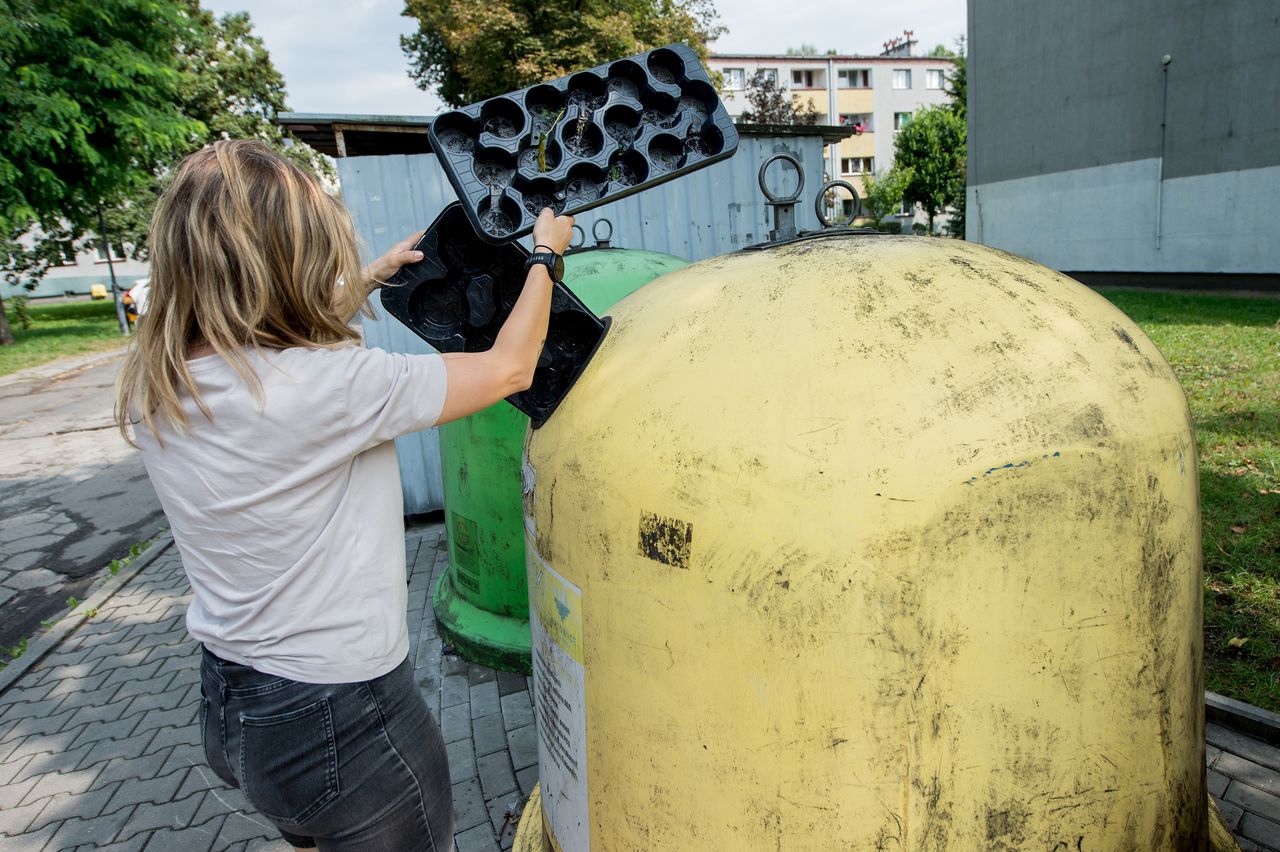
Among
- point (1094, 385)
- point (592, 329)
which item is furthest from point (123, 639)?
point (1094, 385)

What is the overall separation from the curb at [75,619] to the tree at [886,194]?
31.1m

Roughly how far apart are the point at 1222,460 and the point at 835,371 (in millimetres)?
5105

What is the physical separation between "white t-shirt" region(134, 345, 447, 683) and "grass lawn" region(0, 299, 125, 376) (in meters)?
18.1

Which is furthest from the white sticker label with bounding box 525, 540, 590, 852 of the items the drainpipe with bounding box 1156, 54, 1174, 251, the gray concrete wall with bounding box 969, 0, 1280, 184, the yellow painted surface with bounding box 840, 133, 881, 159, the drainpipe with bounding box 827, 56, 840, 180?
the yellow painted surface with bounding box 840, 133, 881, 159

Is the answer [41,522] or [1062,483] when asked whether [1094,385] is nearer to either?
[1062,483]

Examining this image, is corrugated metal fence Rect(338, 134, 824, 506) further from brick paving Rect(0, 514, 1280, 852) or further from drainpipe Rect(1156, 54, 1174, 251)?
drainpipe Rect(1156, 54, 1174, 251)

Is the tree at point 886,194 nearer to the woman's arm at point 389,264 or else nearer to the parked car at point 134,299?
the parked car at point 134,299

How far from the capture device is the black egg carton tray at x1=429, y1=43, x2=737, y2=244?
1.69 metres

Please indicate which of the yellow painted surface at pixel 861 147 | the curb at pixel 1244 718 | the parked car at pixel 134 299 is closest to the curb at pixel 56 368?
the parked car at pixel 134 299

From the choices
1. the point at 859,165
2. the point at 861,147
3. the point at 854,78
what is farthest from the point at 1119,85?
the point at 854,78

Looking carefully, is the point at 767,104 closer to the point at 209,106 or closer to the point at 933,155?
the point at 933,155

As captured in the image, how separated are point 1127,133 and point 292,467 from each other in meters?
18.0

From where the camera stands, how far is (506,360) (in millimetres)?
1495

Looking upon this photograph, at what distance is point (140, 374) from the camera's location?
1.42 m
